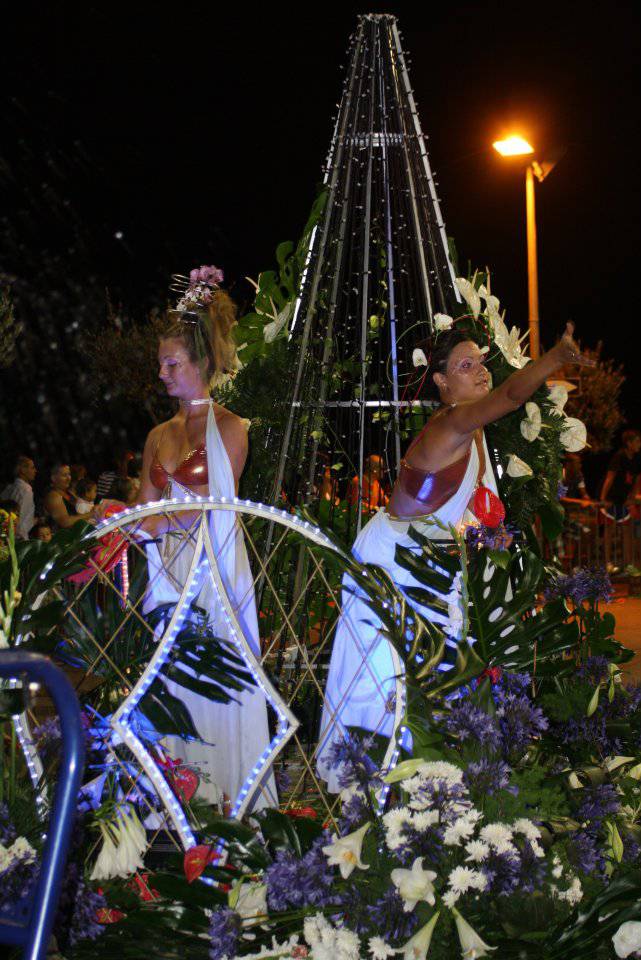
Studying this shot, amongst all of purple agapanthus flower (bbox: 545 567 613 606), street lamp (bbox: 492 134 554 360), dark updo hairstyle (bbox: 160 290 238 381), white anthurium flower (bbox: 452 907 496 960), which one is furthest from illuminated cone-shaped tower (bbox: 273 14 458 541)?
street lamp (bbox: 492 134 554 360)

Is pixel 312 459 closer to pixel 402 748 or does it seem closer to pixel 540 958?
pixel 402 748

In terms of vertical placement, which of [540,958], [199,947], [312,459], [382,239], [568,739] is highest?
[382,239]

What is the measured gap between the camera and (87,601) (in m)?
3.02

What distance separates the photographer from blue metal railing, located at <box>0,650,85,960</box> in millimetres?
1323

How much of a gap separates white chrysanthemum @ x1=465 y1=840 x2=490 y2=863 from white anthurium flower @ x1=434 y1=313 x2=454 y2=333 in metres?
2.51

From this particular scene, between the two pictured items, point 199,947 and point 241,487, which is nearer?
point 199,947

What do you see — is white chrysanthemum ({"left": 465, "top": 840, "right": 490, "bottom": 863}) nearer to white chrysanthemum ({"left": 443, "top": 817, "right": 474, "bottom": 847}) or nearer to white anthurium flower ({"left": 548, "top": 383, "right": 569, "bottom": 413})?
white chrysanthemum ({"left": 443, "top": 817, "right": 474, "bottom": 847})

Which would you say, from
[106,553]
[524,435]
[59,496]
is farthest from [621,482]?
[106,553]

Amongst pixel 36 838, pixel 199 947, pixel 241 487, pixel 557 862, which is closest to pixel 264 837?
pixel 199 947

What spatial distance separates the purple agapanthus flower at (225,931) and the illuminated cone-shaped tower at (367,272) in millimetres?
2348

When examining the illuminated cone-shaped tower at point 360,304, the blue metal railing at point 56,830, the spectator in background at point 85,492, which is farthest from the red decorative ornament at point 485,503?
the spectator in background at point 85,492

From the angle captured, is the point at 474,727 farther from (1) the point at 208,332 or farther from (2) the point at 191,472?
(1) the point at 208,332

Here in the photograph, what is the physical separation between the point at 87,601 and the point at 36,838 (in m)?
0.73

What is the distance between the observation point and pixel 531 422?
4.31 meters
